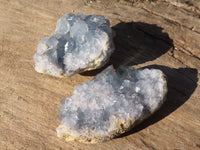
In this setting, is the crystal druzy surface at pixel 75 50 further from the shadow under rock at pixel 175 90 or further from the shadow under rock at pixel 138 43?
the shadow under rock at pixel 175 90

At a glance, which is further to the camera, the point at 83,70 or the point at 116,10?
the point at 116,10

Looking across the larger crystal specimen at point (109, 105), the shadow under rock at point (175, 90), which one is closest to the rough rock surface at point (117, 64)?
the shadow under rock at point (175, 90)

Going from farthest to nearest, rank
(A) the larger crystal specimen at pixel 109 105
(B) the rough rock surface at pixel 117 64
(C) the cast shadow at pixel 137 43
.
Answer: (C) the cast shadow at pixel 137 43
(B) the rough rock surface at pixel 117 64
(A) the larger crystal specimen at pixel 109 105

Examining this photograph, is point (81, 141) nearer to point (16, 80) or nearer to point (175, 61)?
point (16, 80)

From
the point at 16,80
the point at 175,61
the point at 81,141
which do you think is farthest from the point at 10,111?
the point at 175,61

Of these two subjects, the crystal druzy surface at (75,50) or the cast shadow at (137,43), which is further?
the cast shadow at (137,43)

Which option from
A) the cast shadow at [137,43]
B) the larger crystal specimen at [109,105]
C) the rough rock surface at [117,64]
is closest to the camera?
the larger crystal specimen at [109,105]

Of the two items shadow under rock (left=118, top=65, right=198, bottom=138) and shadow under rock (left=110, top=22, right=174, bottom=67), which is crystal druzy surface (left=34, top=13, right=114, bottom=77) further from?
shadow under rock (left=118, top=65, right=198, bottom=138)
